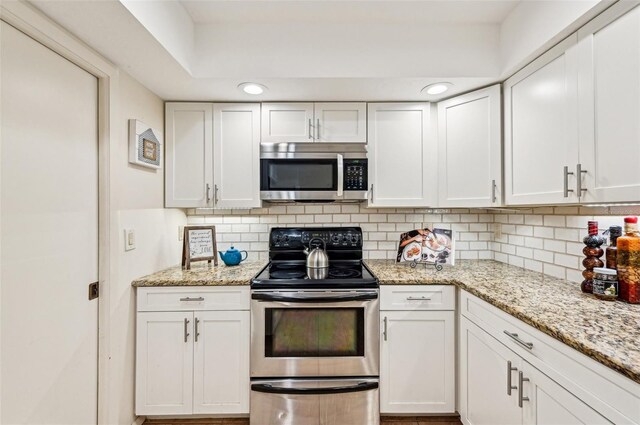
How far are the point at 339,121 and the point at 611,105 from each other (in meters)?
1.43

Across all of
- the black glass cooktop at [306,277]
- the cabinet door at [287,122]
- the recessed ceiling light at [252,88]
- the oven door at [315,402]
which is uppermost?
the recessed ceiling light at [252,88]

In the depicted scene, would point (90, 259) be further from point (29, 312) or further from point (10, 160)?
point (10, 160)

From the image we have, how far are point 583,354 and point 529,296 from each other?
52 cm

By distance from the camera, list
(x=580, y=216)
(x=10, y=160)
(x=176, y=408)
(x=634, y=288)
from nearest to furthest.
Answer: (x=10, y=160) < (x=634, y=288) < (x=580, y=216) < (x=176, y=408)

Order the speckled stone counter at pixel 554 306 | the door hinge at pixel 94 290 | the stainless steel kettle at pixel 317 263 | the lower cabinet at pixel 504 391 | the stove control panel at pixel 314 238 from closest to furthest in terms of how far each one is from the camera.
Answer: the speckled stone counter at pixel 554 306
the lower cabinet at pixel 504 391
the door hinge at pixel 94 290
the stainless steel kettle at pixel 317 263
the stove control panel at pixel 314 238

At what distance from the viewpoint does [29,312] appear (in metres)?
1.19

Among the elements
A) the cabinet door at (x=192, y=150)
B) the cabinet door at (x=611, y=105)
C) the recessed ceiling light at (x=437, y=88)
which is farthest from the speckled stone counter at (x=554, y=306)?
the cabinet door at (x=192, y=150)

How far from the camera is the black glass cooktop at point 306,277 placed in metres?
1.74

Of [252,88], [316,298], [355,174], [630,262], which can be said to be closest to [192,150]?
[252,88]

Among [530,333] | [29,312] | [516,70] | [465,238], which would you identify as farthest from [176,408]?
[516,70]

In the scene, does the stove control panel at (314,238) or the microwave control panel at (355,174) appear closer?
the microwave control panel at (355,174)

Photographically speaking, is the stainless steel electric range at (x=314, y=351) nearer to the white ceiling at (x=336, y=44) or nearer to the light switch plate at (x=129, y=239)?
the light switch plate at (x=129, y=239)

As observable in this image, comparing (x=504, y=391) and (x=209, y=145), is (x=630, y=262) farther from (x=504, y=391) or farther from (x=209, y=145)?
(x=209, y=145)

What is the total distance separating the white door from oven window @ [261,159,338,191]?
1002 millimetres
